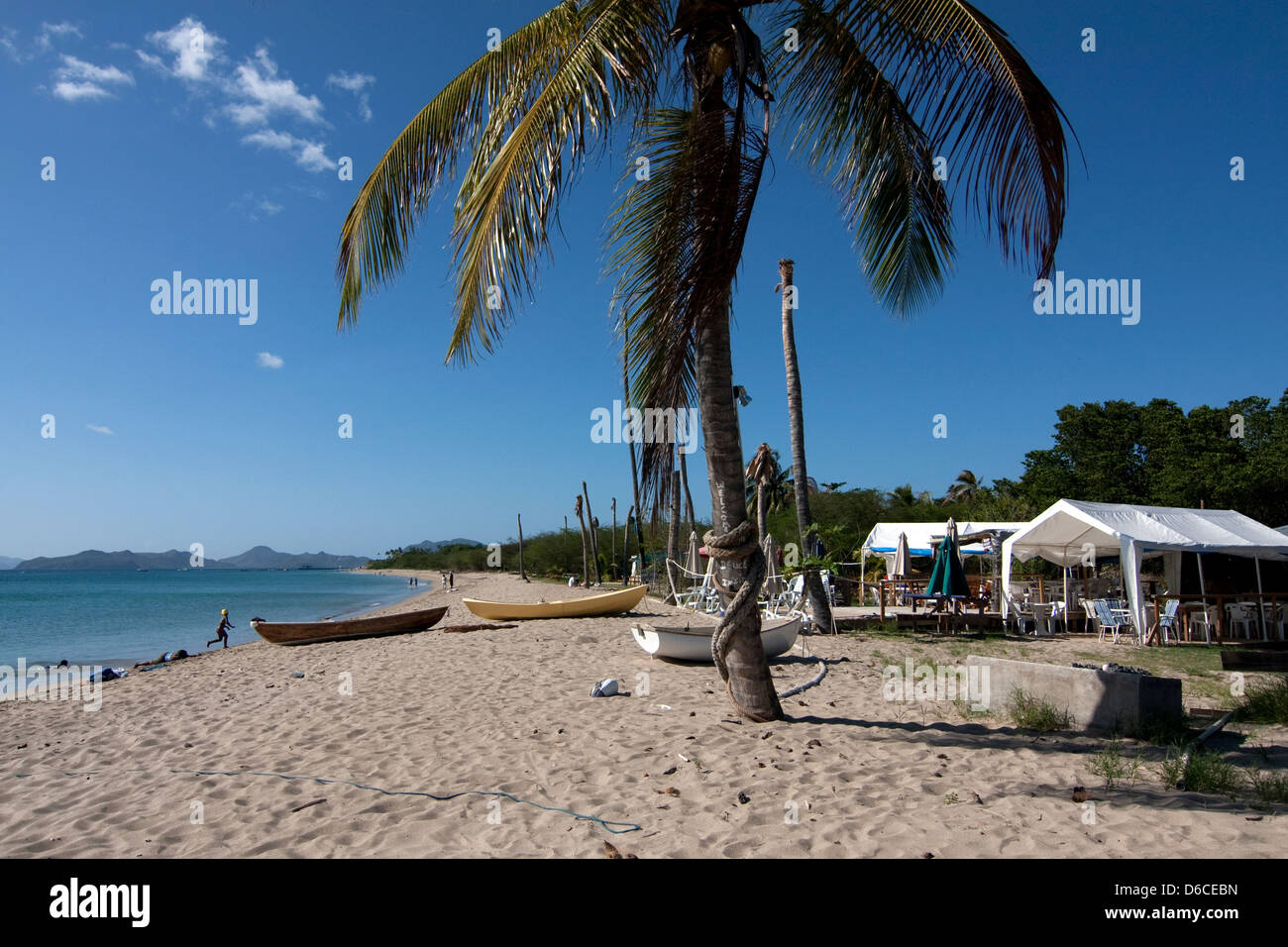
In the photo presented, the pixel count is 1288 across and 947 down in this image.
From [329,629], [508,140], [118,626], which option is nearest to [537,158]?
[508,140]

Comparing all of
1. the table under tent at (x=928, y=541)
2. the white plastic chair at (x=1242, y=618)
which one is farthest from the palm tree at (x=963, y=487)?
the white plastic chair at (x=1242, y=618)

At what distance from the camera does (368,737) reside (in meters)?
6.14

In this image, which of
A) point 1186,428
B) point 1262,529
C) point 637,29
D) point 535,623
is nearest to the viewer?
point 637,29

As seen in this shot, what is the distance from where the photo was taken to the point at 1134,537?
12.3 metres

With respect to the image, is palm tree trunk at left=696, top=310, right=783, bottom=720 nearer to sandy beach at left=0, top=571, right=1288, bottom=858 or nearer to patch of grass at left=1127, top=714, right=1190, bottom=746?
sandy beach at left=0, top=571, right=1288, bottom=858

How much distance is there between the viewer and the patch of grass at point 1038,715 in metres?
6.05

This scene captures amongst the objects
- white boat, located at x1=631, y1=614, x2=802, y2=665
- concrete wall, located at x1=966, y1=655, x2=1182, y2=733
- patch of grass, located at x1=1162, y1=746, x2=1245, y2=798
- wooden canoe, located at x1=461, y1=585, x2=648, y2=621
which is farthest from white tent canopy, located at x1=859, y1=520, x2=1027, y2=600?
patch of grass, located at x1=1162, y1=746, x2=1245, y2=798

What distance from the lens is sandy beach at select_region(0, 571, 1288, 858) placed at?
3773 millimetres

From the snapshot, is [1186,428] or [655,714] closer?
[655,714]

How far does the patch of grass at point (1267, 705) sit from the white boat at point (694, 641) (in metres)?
A: 4.76

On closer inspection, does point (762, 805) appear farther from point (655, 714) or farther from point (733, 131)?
point (733, 131)

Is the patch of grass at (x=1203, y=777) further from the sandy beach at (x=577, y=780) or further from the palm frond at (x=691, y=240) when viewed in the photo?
the palm frond at (x=691, y=240)
